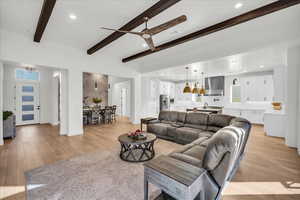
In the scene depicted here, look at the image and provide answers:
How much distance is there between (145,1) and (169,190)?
301 cm

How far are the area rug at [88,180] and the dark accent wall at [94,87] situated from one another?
608 centimetres

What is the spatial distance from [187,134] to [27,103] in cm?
790

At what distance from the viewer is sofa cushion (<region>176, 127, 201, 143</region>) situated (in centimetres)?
356

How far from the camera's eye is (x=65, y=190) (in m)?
1.94

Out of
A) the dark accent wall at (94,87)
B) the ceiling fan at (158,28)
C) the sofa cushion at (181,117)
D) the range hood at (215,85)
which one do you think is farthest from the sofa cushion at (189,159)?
the dark accent wall at (94,87)

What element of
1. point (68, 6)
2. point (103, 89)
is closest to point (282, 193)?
point (68, 6)

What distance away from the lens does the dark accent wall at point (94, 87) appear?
825 cm

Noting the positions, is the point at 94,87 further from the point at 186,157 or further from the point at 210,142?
the point at 210,142

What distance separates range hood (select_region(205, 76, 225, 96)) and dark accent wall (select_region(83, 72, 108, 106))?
6.79 metres

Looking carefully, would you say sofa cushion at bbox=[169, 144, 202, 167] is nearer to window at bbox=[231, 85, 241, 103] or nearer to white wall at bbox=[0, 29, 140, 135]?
white wall at bbox=[0, 29, 140, 135]

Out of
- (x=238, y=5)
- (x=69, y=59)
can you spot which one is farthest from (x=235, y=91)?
(x=69, y=59)

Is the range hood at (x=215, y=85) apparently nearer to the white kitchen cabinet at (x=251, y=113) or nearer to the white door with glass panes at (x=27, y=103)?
the white kitchen cabinet at (x=251, y=113)

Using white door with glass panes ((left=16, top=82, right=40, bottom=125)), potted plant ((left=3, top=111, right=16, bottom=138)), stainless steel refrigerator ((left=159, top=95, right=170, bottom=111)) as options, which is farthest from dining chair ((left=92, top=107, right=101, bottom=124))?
stainless steel refrigerator ((left=159, top=95, right=170, bottom=111))

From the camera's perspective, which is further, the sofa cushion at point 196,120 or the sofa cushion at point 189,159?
the sofa cushion at point 196,120
